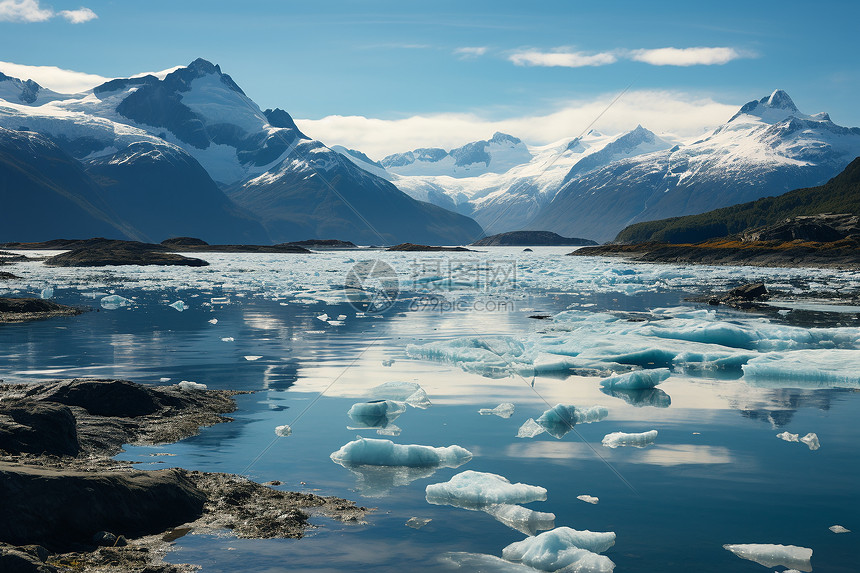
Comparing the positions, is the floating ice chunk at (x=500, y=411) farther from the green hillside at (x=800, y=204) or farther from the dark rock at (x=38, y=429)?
the green hillside at (x=800, y=204)

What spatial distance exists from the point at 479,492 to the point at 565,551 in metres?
2.00

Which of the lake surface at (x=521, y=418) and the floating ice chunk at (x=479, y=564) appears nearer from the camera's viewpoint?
the floating ice chunk at (x=479, y=564)

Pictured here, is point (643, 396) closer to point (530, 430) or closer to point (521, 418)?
point (521, 418)

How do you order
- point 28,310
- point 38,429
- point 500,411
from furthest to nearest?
point 28,310 < point 500,411 < point 38,429

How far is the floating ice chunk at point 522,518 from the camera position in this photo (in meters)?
8.95

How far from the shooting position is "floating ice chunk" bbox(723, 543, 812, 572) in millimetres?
7918

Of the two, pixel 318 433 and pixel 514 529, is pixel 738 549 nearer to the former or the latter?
pixel 514 529

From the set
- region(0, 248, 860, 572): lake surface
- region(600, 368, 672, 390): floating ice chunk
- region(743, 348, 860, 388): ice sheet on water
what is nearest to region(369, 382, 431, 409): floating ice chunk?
region(0, 248, 860, 572): lake surface

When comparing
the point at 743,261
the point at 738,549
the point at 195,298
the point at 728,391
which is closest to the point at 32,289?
the point at 195,298

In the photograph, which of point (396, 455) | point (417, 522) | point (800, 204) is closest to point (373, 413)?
point (396, 455)

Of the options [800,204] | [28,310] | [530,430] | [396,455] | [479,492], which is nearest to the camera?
[479,492]

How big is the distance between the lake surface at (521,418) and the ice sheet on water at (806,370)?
0.18ft

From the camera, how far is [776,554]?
317 inches

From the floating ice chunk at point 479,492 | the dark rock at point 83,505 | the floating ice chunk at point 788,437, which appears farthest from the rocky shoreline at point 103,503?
the floating ice chunk at point 788,437
